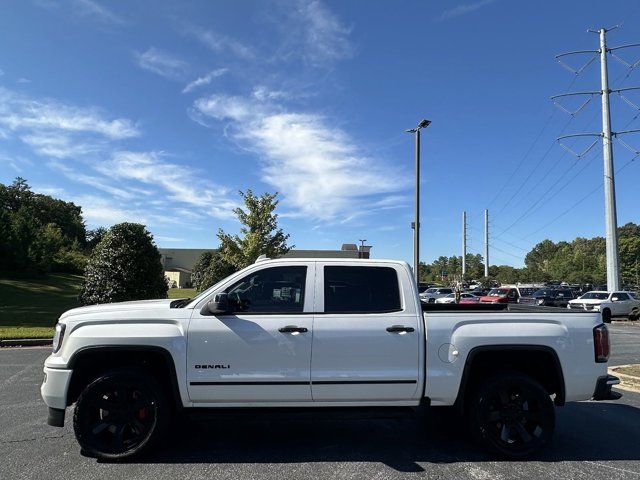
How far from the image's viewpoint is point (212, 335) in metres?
4.47

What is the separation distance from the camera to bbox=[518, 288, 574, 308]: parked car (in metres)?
33.2

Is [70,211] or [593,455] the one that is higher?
[70,211]

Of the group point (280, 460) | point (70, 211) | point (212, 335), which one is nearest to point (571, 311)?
point (280, 460)

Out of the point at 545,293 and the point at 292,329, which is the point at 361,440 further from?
the point at 545,293

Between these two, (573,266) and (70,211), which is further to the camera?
(573,266)

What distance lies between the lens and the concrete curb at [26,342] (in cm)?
1234

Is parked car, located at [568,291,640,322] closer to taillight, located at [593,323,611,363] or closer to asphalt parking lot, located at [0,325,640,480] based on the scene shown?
asphalt parking lot, located at [0,325,640,480]

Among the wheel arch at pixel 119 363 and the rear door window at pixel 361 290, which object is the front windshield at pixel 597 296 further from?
the wheel arch at pixel 119 363

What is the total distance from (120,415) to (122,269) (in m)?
11.3

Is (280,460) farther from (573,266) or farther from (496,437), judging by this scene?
(573,266)

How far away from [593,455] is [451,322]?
1921mm

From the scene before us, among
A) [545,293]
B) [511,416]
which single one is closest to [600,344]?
[511,416]


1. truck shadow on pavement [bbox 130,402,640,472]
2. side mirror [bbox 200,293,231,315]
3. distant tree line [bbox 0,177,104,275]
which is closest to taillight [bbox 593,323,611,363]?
truck shadow on pavement [bbox 130,402,640,472]

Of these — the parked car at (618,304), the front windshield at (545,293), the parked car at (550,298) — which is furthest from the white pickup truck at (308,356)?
the front windshield at (545,293)
